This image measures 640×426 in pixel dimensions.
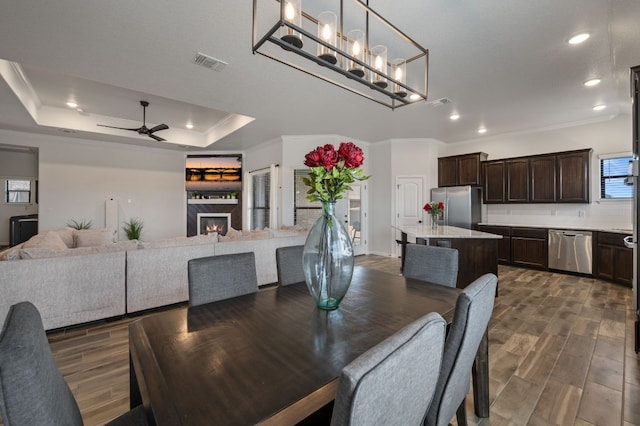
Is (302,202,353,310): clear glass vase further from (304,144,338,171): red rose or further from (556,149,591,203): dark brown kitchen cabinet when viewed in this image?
(556,149,591,203): dark brown kitchen cabinet

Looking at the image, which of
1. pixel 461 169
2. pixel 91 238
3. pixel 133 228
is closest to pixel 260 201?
pixel 133 228

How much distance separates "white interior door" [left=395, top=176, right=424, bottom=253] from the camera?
6512mm

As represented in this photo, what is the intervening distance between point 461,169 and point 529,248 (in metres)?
2.08

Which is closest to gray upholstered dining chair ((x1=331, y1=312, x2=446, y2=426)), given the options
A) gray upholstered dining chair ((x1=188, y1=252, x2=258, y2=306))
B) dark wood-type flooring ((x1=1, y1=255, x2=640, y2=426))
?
gray upholstered dining chair ((x1=188, y1=252, x2=258, y2=306))

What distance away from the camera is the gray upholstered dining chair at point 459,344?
3.18 feet

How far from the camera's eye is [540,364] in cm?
217

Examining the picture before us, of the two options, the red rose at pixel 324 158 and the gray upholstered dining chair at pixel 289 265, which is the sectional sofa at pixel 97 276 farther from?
the red rose at pixel 324 158

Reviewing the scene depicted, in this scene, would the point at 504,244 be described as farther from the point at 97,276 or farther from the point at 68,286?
the point at 68,286

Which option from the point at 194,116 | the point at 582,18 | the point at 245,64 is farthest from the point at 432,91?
the point at 194,116

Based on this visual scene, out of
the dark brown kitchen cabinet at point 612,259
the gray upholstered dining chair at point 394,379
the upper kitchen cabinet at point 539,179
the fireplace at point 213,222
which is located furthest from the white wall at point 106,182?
the dark brown kitchen cabinet at point 612,259

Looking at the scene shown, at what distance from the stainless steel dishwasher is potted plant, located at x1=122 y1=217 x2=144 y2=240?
893cm

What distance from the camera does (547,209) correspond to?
5.45m

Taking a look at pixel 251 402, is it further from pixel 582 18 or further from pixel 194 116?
pixel 194 116

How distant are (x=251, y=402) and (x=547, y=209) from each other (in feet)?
21.9
